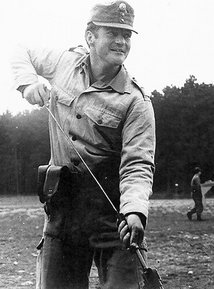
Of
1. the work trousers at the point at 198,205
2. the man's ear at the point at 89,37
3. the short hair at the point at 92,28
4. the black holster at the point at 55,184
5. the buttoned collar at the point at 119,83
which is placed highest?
the short hair at the point at 92,28

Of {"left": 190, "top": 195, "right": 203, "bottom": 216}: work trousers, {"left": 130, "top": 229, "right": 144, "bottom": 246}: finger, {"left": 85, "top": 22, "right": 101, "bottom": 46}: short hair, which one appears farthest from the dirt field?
{"left": 130, "top": 229, "right": 144, "bottom": 246}: finger

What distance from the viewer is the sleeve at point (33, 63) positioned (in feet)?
14.2

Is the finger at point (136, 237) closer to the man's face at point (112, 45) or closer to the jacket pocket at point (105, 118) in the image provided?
the jacket pocket at point (105, 118)

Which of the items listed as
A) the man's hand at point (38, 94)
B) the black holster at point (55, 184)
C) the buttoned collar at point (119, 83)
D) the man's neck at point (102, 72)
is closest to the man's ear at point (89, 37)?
the man's neck at point (102, 72)

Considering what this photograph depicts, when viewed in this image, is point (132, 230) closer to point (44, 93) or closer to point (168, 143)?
point (44, 93)

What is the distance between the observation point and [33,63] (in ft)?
14.7

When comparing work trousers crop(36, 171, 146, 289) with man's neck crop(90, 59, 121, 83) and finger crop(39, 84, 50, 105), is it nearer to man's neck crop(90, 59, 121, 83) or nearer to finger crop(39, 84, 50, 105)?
finger crop(39, 84, 50, 105)

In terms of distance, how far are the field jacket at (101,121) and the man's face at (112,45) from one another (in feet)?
0.46

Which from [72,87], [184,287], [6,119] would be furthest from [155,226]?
[6,119]

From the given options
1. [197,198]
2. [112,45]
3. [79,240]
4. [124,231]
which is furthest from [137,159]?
[197,198]

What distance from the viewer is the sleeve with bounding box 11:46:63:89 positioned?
432 centimetres

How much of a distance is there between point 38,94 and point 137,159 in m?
0.76

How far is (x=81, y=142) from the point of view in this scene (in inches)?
160

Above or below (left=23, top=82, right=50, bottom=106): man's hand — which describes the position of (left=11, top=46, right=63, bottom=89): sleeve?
above
